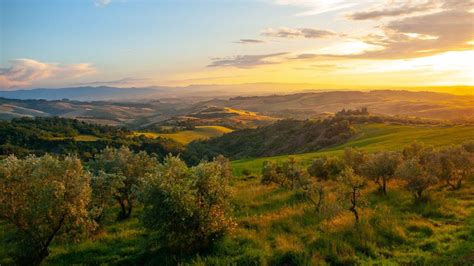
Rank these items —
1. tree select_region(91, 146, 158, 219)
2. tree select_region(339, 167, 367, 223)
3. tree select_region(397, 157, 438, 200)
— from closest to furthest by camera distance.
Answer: tree select_region(339, 167, 367, 223), tree select_region(397, 157, 438, 200), tree select_region(91, 146, 158, 219)

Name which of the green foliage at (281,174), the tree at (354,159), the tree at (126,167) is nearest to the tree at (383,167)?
the green foliage at (281,174)

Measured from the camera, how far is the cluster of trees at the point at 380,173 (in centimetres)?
2589

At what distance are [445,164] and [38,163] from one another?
30.6 meters

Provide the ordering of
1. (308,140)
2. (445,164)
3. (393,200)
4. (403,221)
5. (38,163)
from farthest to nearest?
(308,140) → (445,164) → (393,200) → (403,221) → (38,163)

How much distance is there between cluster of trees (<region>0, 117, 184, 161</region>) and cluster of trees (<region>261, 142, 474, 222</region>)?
8897cm

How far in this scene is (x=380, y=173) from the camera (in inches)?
1260

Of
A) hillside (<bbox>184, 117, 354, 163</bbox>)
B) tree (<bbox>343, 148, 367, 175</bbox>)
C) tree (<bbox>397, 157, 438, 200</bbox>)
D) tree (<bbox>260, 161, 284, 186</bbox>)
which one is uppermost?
tree (<bbox>397, 157, 438, 200</bbox>)

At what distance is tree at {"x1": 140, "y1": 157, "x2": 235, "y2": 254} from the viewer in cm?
1916

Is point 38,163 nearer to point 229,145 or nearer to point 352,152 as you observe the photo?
point 352,152

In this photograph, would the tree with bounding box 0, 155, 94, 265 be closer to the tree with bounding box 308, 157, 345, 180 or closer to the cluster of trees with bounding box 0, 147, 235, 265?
the cluster of trees with bounding box 0, 147, 235, 265

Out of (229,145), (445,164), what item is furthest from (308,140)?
(445,164)

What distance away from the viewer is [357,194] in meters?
24.4

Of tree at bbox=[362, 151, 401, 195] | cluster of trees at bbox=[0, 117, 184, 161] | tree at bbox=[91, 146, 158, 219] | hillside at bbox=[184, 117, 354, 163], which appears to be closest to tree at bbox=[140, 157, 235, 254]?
tree at bbox=[91, 146, 158, 219]

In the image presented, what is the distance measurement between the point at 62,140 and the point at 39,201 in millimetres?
130582
